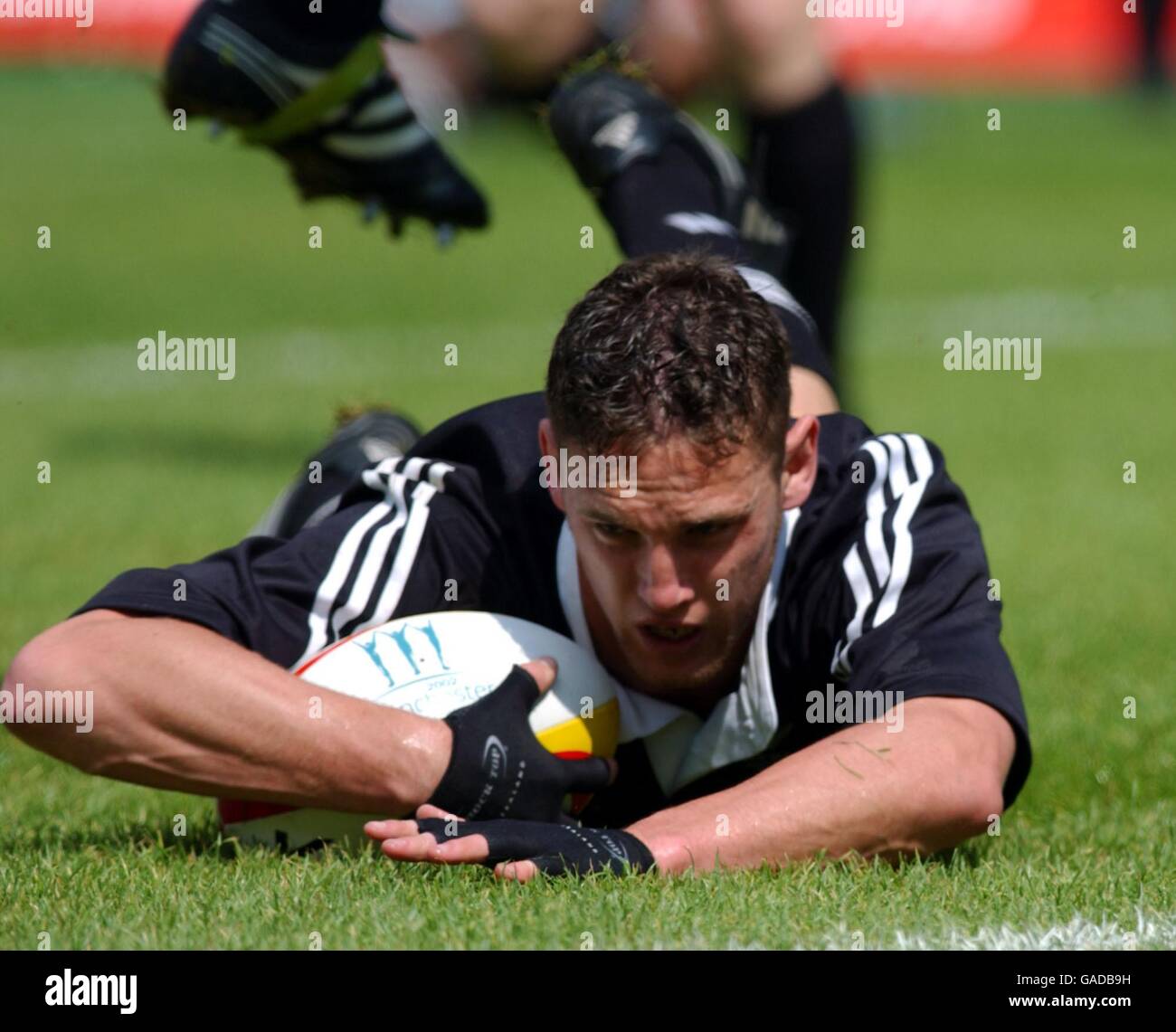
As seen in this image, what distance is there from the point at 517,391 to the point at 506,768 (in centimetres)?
779

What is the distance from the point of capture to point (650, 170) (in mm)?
5668

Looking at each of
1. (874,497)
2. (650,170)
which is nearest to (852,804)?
(874,497)

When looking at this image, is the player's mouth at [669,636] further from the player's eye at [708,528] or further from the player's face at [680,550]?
the player's eye at [708,528]

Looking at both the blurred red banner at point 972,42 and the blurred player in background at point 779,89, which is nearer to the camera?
the blurred player in background at point 779,89

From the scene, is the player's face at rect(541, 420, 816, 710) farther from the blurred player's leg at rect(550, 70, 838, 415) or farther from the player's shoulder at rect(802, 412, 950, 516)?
the blurred player's leg at rect(550, 70, 838, 415)

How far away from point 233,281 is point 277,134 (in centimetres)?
1161

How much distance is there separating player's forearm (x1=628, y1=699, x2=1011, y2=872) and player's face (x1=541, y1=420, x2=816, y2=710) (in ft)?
1.07

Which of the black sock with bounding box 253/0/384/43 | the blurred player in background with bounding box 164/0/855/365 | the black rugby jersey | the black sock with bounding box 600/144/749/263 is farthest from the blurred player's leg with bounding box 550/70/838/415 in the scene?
the black rugby jersey

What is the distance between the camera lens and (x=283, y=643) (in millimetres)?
3959

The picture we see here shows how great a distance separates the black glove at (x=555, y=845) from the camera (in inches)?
131

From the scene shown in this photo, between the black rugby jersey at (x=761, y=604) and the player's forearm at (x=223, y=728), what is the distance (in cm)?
14

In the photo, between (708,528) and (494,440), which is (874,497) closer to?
(708,528)

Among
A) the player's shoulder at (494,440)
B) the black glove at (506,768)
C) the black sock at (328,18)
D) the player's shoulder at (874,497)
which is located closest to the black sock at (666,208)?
the black sock at (328,18)

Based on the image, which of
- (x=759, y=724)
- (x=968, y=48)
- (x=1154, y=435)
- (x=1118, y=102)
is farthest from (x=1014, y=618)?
(x=1118, y=102)
